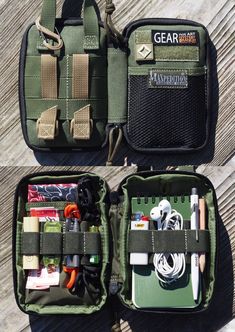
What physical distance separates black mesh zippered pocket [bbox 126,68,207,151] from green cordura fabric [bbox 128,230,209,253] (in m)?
0.36

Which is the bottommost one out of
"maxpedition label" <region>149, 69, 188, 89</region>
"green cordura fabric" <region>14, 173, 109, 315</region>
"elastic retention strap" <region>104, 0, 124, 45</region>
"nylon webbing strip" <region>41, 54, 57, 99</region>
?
"green cordura fabric" <region>14, 173, 109, 315</region>

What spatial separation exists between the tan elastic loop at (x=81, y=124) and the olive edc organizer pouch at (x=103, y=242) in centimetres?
16

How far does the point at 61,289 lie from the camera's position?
7.80 feet

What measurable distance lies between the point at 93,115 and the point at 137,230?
48 cm

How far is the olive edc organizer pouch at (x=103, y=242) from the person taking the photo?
2.34 meters

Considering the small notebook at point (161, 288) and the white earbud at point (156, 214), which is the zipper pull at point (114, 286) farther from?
the white earbud at point (156, 214)

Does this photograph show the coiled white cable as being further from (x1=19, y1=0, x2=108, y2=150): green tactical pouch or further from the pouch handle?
the pouch handle

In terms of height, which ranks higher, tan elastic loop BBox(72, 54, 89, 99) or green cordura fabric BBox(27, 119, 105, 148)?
tan elastic loop BBox(72, 54, 89, 99)

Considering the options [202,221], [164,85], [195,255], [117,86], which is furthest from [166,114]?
[195,255]

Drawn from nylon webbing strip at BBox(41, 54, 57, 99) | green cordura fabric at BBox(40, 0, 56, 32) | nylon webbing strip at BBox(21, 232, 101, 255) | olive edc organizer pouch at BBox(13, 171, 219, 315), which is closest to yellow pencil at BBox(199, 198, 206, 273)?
olive edc organizer pouch at BBox(13, 171, 219, 315)

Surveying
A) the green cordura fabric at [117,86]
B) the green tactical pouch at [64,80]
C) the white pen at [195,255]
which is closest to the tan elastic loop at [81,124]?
the green tactical pouch at [64,80]

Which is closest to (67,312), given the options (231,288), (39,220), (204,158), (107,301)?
(107,301)

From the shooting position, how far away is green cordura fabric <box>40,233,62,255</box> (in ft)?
7.75

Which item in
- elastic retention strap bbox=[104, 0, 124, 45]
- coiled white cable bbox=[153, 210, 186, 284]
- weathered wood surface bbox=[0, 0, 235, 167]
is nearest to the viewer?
coiled white cable bbox=[153, 210, 186, 284]
